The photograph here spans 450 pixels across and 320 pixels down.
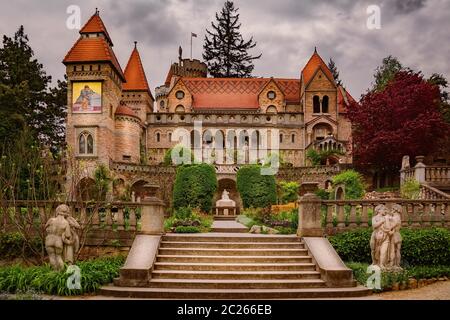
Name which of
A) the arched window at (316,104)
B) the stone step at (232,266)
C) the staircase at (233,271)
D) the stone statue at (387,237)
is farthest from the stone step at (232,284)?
the arched window at (316,104)

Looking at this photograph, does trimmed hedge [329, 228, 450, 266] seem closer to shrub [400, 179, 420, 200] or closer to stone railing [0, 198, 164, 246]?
stone railing [0, 198, 164, 246]

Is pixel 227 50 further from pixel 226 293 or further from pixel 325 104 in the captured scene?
pixel 226 293

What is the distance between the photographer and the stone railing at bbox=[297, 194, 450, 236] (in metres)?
12.7

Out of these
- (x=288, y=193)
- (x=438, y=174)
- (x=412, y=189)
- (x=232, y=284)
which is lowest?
(x=232, y=284)

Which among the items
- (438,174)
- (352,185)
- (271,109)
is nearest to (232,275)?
(438,174)

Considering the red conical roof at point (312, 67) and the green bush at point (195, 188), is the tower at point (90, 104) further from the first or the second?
the red conical roof at point (312, 67)

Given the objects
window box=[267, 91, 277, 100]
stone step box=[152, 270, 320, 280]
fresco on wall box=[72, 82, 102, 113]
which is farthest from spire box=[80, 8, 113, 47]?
stone step box=[152, 270, 320, 280]

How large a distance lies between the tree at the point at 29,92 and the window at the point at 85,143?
5.63ft

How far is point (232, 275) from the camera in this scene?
10781 mm

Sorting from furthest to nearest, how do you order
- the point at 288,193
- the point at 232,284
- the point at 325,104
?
the point at 325,104 → the point at 288,193 → the point at 232,284

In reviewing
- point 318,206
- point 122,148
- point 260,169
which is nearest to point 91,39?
point 122,148

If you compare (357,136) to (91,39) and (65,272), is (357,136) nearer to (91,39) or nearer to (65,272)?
(91,39)

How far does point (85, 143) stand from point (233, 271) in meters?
30.9

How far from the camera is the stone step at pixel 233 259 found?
11.5m
